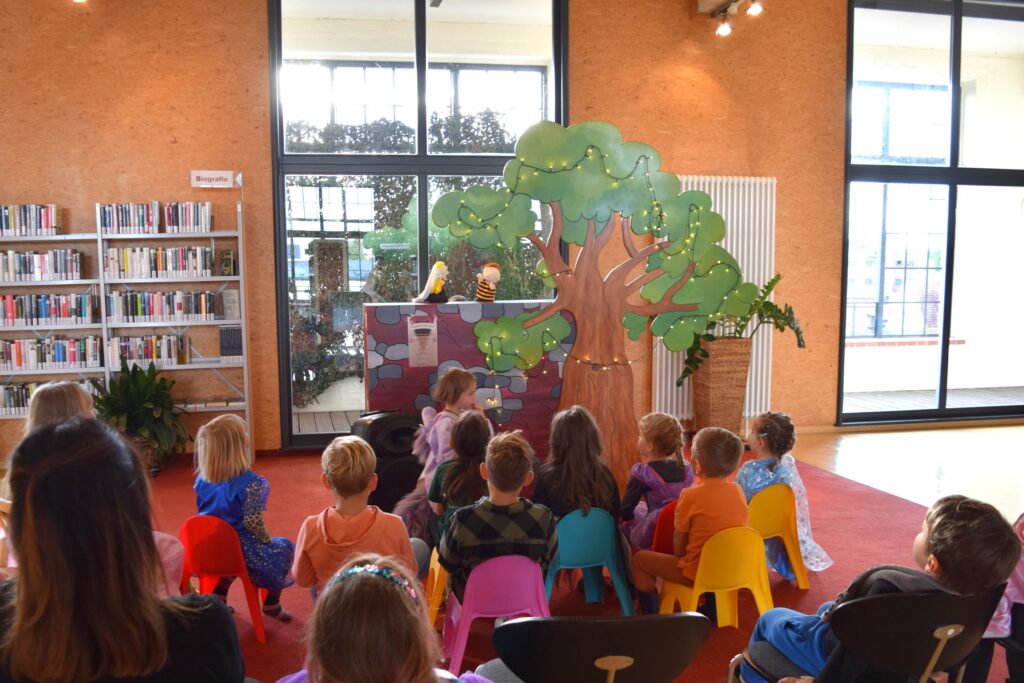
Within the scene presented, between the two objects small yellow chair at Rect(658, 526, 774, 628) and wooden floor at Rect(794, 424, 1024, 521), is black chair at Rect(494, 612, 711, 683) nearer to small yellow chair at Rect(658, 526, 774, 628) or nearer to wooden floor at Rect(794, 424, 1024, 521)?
small yellow chair at Rect(658, 526, 774, 628)

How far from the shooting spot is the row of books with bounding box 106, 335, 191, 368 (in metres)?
5.66

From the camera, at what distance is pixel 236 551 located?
277 cm

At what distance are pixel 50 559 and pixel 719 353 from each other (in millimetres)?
5662

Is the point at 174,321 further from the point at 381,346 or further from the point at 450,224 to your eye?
the point at 450,224

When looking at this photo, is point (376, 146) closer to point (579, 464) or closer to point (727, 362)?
point (727, 362)

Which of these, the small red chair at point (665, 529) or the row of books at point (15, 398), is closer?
the small red chair at point (665, 529)

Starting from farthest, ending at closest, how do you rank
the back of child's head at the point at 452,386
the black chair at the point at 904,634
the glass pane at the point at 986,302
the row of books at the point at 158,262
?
the glass pane at the point at 986,302 → the row of books at the point at 158,262 → the back of child's head at the point at 452,386 → the black chair at the point at 904,634

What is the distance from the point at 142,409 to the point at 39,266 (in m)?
1.28

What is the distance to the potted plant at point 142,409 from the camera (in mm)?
5395

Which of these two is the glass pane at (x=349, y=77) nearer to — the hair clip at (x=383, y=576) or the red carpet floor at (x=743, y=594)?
the red carpet floor at (x=743, y=594)

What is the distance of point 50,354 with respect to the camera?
222 inches

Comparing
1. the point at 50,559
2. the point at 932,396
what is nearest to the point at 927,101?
the point at 932,396

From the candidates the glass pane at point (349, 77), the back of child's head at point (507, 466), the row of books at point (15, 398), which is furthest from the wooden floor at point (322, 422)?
the back of child's head at point (507, 466)

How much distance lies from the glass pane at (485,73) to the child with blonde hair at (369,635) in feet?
17.7
